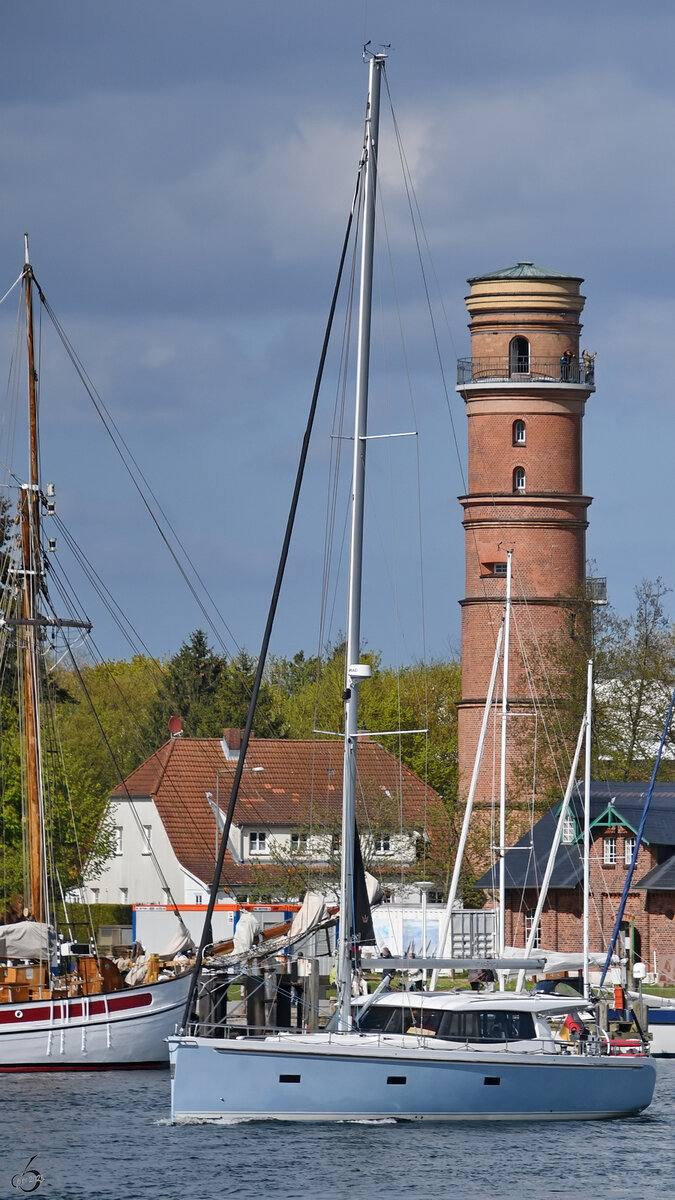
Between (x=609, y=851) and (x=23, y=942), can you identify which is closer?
(x=23, y=942)

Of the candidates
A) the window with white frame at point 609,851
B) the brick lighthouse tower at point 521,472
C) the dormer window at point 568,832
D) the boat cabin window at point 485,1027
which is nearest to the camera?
the boat cabin window at point 485,1027

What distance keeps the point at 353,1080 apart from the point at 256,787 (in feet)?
183

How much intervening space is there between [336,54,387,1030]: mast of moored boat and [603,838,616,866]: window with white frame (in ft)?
130

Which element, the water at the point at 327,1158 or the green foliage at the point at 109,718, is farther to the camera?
the green foliage at the point at 109,718

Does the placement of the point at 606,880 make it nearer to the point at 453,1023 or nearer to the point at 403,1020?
the point at 453,1023

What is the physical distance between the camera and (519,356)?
286 ft

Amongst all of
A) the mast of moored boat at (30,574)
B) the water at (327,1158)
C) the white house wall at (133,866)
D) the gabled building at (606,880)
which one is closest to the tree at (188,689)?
the white house wall at (133,866)

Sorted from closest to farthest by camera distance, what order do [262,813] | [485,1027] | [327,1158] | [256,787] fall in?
[327,1158]
[485,1027]
[262,813]
[256,787]

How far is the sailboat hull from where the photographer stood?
44156 mm

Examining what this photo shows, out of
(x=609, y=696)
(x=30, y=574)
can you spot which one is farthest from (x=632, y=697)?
(x=30, y=574)

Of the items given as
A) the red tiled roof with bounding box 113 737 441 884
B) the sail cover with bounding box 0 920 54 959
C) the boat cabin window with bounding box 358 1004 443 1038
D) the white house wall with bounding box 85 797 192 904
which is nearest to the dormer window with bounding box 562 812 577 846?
the red tiled roof with bounding box 113 737 441 884

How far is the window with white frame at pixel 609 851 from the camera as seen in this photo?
7281 centimetres

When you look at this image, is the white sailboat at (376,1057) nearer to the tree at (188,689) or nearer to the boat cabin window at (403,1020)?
the boat cabin window at (403,1020)

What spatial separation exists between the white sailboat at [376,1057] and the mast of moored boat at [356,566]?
16 millimetres
